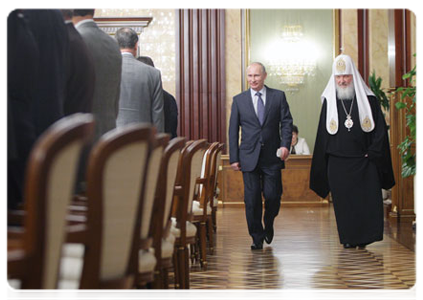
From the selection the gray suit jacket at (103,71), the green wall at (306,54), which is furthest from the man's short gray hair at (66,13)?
the green wall at (306,54)

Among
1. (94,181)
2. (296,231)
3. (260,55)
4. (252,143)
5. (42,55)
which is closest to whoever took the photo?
(94,181)

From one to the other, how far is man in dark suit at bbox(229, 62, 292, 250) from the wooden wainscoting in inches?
190

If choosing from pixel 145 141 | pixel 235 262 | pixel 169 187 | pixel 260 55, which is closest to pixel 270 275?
pixel 235 262

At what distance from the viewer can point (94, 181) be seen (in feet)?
5.71

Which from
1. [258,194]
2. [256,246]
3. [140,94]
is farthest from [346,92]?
[140,94]

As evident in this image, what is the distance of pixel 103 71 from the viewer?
3754 mm

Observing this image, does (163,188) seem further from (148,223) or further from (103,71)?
(103,71)

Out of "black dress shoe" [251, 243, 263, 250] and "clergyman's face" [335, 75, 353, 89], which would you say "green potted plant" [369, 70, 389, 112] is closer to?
"clergyman's face" [335, 75, 353, 89]

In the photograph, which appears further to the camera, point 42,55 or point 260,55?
point 260,55

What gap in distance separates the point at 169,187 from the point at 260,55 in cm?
944

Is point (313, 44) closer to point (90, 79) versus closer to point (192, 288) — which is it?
point (192, 288)

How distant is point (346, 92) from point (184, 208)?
3.44m

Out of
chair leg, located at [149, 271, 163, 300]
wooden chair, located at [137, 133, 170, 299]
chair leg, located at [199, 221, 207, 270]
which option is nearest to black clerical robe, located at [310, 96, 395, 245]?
chair leg, located at [199, 221, 207, 270]

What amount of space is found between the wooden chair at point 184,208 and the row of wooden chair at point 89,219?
81 centimetres
